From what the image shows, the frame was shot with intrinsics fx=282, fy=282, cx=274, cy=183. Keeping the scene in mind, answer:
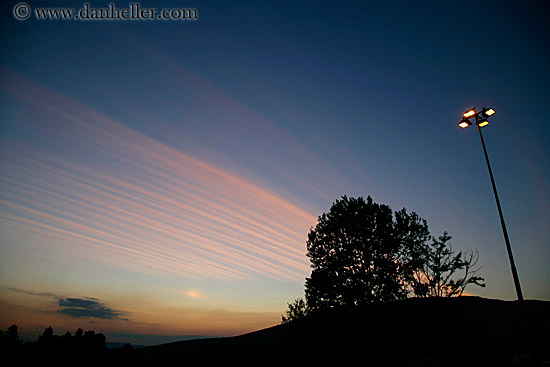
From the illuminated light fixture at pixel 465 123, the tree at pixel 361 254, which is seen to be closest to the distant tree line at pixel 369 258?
the tree at pixel 361 254

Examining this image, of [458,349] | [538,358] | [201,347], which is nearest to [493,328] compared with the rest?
[458,349]

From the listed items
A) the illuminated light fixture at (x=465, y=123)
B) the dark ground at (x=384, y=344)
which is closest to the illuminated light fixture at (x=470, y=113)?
the illuminated light fixture at (x=465, y=123)

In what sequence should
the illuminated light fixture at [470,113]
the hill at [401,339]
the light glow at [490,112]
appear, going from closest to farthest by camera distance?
the light glow at [490,112] < the illuminated light fixture at [470,113] < the hill at [401,339]

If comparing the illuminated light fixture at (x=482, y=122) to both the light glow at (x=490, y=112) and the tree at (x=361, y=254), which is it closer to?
the light glow at (x=490, y=112)

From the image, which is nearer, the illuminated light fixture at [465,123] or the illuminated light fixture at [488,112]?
the illuminated light fixture at [488,112]

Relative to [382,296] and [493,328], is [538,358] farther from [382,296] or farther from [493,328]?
[493,328]

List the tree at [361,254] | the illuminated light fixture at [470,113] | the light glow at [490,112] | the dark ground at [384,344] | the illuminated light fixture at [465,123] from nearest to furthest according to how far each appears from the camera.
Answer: the light glow at [490,112] → the illuminated light fixture at [470,113] → the illuminated light fixture at [465,123] → the dark ground at [384,344] → the tree at [361,254]

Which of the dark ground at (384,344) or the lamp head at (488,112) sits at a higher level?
the lamp head at (488,112)

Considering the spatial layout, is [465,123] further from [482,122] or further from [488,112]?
[488,112]

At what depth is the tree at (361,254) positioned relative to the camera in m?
28.0

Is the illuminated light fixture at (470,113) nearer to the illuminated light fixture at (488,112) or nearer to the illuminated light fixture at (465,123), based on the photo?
the illuminated light fixture at (465,123)

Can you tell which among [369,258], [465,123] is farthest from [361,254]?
[465,123]

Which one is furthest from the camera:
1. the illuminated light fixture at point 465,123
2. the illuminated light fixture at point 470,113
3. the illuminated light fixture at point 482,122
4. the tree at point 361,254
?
the tree at point 361,254

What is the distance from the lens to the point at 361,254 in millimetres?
29250
